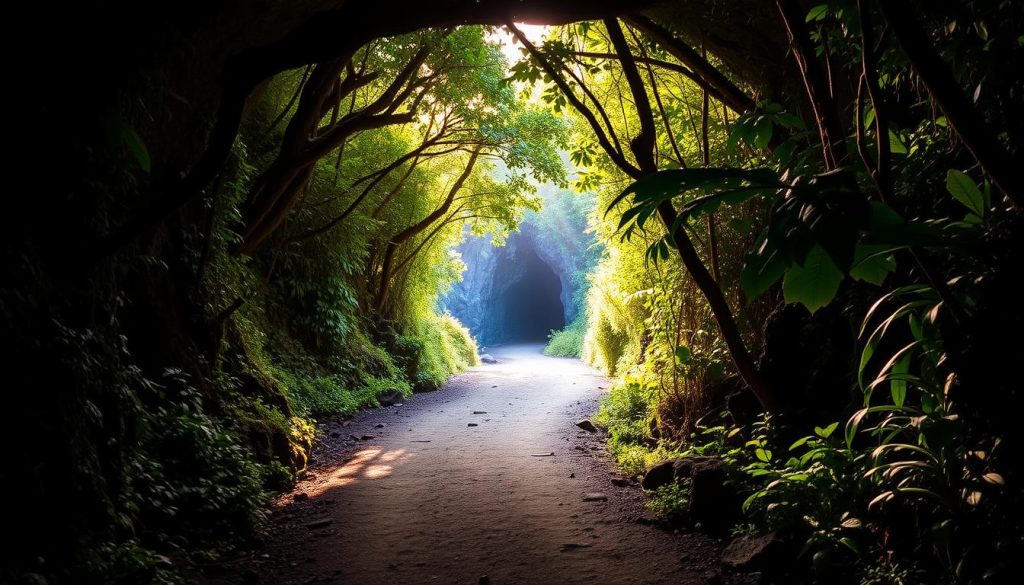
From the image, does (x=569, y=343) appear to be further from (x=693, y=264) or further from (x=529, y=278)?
(x=693, y=264)

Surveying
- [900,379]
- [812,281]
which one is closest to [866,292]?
[900,379]

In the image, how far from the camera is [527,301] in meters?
48.0

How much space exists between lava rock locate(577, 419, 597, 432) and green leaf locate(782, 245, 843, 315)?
23.1 feet

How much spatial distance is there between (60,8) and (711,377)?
582 cm

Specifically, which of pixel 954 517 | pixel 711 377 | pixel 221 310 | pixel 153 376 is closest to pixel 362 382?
pixel 221 310

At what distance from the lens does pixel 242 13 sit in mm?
4066

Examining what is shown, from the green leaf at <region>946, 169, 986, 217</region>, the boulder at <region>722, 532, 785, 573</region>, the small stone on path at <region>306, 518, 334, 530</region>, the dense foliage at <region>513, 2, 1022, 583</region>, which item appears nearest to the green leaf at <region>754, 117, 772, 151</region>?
the dense foliage at <region>513, 2, 1022, 583</region>

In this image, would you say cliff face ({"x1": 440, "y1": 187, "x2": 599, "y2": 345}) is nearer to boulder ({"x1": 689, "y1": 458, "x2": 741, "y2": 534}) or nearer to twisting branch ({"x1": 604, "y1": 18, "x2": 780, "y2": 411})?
twisting branch ({"x1": 604, "y1": 18, "x2": 780, "y2": 411})

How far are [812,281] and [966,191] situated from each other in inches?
47.9

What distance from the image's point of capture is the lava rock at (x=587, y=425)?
7836mm

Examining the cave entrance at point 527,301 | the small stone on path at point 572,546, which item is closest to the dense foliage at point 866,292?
the small stone on path at point 572,546

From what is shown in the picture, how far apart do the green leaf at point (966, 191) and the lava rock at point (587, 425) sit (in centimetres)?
644

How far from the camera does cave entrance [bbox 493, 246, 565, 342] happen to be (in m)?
44.3

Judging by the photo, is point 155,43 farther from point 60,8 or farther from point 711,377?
point 711,377
